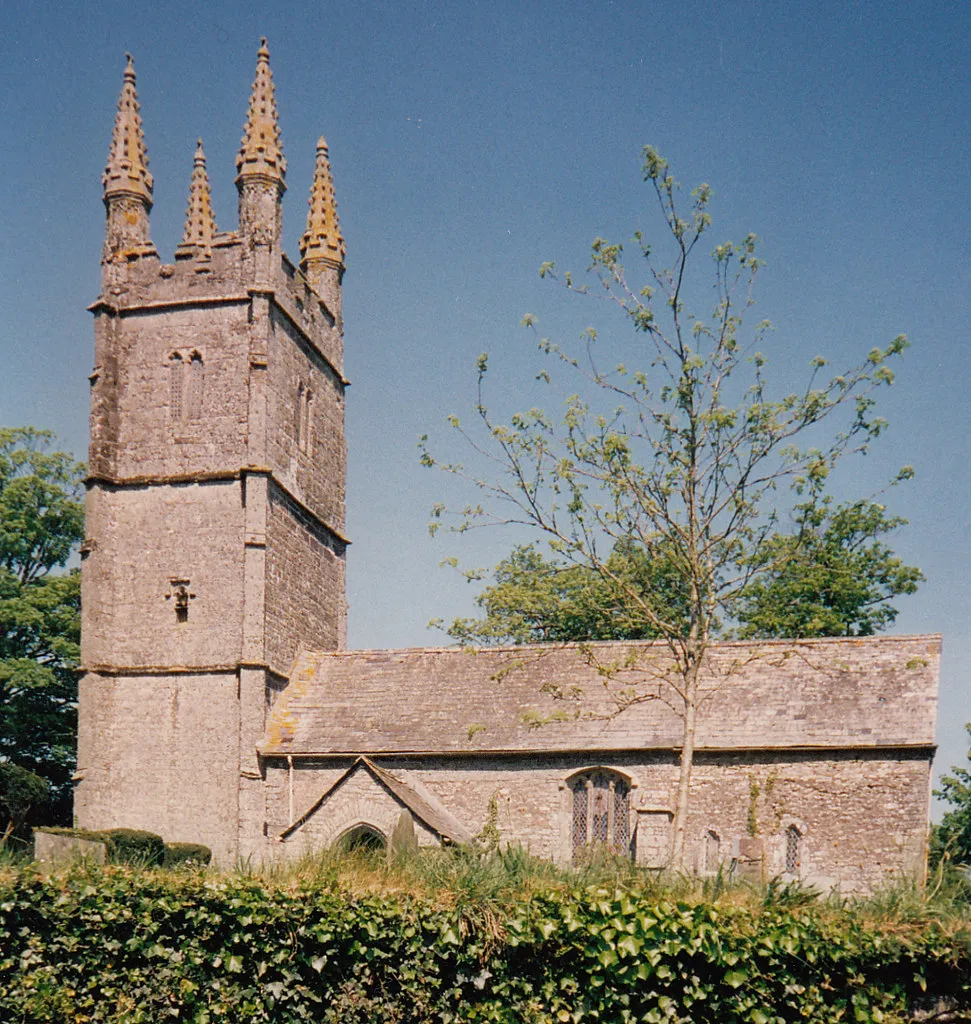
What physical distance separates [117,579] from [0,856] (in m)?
17.9

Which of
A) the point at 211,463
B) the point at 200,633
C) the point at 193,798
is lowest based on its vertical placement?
the point at 193,798

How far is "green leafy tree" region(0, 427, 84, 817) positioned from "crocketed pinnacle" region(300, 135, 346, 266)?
1421cm

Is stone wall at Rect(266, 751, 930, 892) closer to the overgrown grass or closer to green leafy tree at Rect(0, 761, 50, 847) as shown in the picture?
green leafy tree at Rect(0, 761, 50, 847)

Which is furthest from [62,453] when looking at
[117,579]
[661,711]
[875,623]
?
[875,623]

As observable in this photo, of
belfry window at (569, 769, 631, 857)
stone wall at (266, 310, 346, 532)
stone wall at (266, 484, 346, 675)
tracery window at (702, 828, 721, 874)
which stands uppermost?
stone wall at (266, 310, 346, 532)

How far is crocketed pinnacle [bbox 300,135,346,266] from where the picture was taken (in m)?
36.0

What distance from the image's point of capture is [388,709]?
92.4 feet

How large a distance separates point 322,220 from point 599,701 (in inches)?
708

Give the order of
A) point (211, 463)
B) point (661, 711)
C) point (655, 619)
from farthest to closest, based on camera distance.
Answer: point (211, 463), point (661, 711), point (655, 619)

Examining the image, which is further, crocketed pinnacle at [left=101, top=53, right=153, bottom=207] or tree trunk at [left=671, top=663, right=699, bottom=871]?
crocketed pinnacle at [left=101, top=53, right=153, bottom=207]

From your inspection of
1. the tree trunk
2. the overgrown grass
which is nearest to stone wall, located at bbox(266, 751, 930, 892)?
the tree trunk

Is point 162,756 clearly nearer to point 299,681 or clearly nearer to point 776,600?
point 299,681

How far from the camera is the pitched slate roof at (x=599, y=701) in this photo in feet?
81.8

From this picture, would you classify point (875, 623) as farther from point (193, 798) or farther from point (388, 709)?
point (193, 798)
